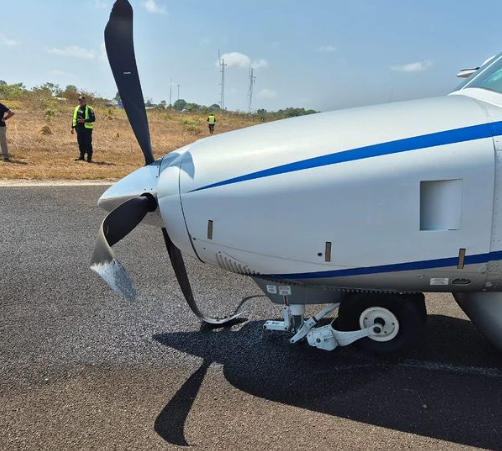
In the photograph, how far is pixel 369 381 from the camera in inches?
137

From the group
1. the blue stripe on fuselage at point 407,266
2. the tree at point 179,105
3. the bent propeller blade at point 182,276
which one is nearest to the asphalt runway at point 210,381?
the bent propeller blade at point 182,276

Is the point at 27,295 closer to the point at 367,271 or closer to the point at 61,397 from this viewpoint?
→ the point at 61,397

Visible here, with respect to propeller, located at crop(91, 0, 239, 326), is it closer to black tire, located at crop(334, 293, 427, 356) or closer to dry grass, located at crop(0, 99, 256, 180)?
black tire, located at crop(334, 293, 427, 356)

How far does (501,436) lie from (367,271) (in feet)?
4.31

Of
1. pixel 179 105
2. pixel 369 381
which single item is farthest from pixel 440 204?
pixel 179 105

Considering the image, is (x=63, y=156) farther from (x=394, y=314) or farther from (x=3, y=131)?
(x=394, y=314)

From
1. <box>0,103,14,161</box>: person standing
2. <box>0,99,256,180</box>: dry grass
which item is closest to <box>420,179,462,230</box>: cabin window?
<box>0,99,256,180</box>: dry grass

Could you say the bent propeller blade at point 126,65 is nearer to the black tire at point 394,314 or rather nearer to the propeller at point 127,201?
→ the propeller at point 127,201

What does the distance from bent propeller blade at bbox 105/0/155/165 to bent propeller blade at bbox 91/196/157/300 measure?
61cm

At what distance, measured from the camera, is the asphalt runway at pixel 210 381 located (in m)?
2.91

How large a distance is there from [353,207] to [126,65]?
220cm

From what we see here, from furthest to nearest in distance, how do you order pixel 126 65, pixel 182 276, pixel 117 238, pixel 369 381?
1. pixel 182 276
2. pixel 126 65
3. pixel 369 381
4. pixel 117 238

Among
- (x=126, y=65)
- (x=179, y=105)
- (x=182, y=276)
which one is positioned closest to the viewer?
(x=126, y=65)

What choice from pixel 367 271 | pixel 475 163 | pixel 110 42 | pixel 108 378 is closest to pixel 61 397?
pixel 108 378
